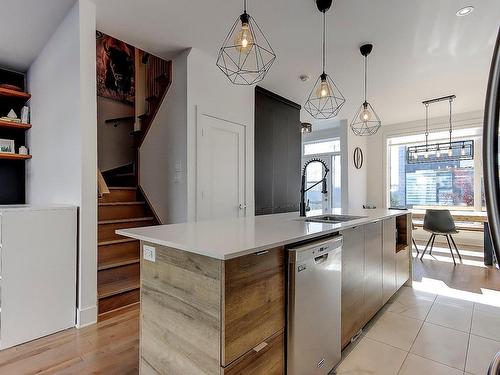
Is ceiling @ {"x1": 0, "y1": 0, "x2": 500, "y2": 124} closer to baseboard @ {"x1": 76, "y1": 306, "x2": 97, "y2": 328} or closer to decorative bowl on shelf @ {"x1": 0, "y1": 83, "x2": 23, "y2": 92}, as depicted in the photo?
decorative bowl on shelf @ {"x1": 0, "y1": 83, "x2": 23, "y2": 92}

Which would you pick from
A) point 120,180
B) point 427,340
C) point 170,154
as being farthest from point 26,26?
point 427,340

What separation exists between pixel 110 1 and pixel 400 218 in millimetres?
3712

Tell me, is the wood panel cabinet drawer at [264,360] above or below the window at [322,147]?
below

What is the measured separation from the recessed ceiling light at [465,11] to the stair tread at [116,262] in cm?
395

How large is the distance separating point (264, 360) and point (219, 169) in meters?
2.59

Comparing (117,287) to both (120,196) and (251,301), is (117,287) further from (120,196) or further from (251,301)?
(251,301)

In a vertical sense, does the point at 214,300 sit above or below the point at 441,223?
above

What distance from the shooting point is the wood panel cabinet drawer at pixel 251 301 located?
110 cm

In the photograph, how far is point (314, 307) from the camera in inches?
58.4

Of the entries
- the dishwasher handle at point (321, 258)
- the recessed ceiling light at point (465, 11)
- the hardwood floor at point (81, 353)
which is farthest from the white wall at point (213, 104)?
the recessed ceiling light at point (465, 11)

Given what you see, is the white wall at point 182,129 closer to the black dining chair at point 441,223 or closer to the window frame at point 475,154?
the black dining chair at point 441,223

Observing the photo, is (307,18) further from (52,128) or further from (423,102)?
(423,102)

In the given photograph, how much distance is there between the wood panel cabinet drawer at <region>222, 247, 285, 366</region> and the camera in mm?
1098

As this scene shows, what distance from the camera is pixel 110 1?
7.75 feet
